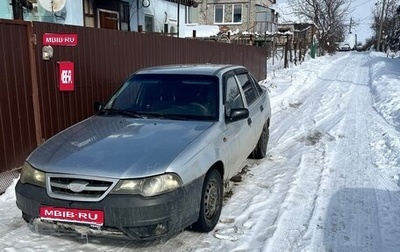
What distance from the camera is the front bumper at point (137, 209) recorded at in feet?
9.96

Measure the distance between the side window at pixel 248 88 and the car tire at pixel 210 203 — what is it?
173 centimetres

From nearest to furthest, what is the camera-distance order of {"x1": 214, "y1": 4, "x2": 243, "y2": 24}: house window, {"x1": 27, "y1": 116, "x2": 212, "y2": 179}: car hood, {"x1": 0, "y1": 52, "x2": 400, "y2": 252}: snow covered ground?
{"x1": 27, "y1": 116, "x2": 212, "y2": 179}: car hood, {"x1": 0, "y1": 52, "x2": 400, "y2": 252}: snow covered ground, {"x1": 214, "y1": 4, "x2": 243, "y2": 24}: house window

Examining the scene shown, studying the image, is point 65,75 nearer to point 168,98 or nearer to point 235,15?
point 168,98

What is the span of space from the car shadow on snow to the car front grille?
2.07m

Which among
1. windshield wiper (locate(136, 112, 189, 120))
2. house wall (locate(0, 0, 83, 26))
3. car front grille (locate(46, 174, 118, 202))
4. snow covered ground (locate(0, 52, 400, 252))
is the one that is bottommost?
snow covered ground (locate(0, 52, 400, 252))

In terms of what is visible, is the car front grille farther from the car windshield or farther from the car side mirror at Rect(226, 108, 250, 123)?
the car side mirror at Rect(226, 108, 250, 123)

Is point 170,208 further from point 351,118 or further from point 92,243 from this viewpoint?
point 351,118

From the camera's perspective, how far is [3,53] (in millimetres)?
4840

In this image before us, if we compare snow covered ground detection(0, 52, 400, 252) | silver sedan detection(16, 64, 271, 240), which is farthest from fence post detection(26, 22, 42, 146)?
silver sedan detection(16, 64, 271, 240)

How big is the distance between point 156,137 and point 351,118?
23.1 ft

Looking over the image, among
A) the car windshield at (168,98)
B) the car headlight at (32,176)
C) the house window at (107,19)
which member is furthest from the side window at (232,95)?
the house window at (107,19)

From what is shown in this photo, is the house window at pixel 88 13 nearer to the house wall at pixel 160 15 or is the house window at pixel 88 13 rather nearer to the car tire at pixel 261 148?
the house wall at pixel 160 15

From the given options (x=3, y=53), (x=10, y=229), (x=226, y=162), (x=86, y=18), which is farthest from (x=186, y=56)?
(x=10, y=229)

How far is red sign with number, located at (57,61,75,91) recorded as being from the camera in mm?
5641
